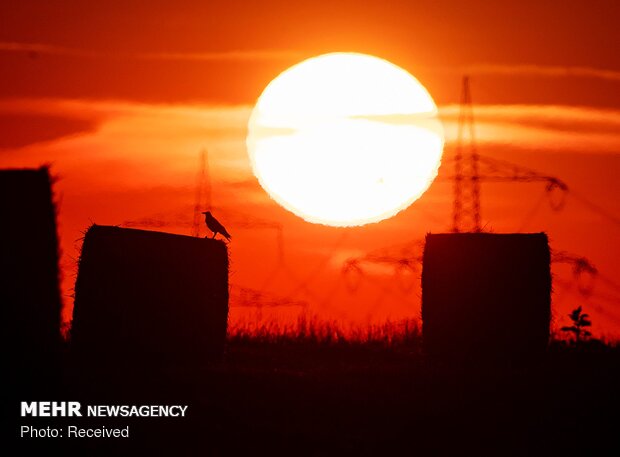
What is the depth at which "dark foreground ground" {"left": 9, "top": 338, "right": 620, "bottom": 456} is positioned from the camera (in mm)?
11781

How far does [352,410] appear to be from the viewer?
13297mm

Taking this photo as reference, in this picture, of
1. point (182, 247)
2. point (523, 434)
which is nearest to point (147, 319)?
point (182, 247)

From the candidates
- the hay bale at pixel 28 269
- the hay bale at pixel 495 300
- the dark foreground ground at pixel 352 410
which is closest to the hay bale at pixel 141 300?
the dark foreground ground at pixel 352 410

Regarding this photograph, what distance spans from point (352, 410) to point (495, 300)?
6797mm

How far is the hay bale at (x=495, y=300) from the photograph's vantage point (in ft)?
63.9

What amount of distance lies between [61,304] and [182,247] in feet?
8.15

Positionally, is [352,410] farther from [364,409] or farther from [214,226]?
[214,226]

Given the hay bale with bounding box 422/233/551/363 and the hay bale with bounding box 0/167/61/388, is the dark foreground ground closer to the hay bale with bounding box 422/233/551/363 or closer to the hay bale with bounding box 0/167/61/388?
the hay bale with bounding box 0/167/61/388

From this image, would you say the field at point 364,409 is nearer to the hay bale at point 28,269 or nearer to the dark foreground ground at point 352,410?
the dark foreground ground at point 352,410

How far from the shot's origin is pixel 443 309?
784 inches

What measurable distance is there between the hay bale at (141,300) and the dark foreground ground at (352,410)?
0.65 metres

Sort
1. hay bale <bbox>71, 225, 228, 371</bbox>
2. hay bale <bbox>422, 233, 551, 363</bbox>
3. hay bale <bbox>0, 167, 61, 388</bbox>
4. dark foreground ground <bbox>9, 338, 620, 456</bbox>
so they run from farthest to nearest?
hay bale <bbox>422, 233, 551, 363</bbox>
hay bale <bbox>71, 225, 228, 371</bbox>
hay bale <bbox>0, 167, 61, 388</bbox>
dark foreground ground <bbox>9, 338, 620, 456</bbox>

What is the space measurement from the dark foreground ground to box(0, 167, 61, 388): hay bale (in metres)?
0.58

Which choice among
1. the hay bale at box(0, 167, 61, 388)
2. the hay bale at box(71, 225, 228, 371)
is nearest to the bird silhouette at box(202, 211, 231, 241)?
the hay bale at box(71, 225, 228, 371)
